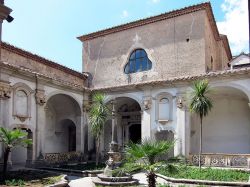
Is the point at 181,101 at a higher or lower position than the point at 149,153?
higher

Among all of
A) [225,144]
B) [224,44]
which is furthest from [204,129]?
[224,44]

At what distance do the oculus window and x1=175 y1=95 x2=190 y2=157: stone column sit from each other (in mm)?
4319

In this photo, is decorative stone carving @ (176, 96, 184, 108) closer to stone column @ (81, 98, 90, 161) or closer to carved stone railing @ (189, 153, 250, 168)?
carved stone railing @ (189, 153, 250, 168)

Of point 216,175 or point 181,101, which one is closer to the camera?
point 216,175

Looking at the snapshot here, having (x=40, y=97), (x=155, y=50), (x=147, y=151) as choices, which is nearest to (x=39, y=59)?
(x=40, y=97)

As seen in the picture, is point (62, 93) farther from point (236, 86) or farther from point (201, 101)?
point (236, 86)

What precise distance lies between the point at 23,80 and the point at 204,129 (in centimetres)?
1181

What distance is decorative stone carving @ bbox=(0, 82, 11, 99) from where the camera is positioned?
15.7 metres

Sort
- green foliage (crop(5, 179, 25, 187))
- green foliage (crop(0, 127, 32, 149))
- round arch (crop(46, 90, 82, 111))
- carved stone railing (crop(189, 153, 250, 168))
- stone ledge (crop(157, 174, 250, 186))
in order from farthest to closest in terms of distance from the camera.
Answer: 1. round arch (crop(46, 90, 82, 111))
2. carved stone railing (crop(189, 153, 250, 168))
3. green foliage (crop(0, 127, 32, 149))
4. stone ledge (crop(157, 174, 250, 186))
5. green foliage (crop(5, 179, 25, 187))

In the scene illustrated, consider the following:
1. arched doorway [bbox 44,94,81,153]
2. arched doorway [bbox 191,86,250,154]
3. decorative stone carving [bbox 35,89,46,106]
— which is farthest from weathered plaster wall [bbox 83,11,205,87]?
decorative stone carving [bbox 35,89,46,106]

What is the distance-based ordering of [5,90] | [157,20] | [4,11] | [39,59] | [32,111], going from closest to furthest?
[4,11] → [5,90] → [32,111] → [39,59] → [157,20]

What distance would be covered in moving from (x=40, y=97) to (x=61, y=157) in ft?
13.1

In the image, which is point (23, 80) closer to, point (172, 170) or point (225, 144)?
point (172, 170)

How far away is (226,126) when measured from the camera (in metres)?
21.1
